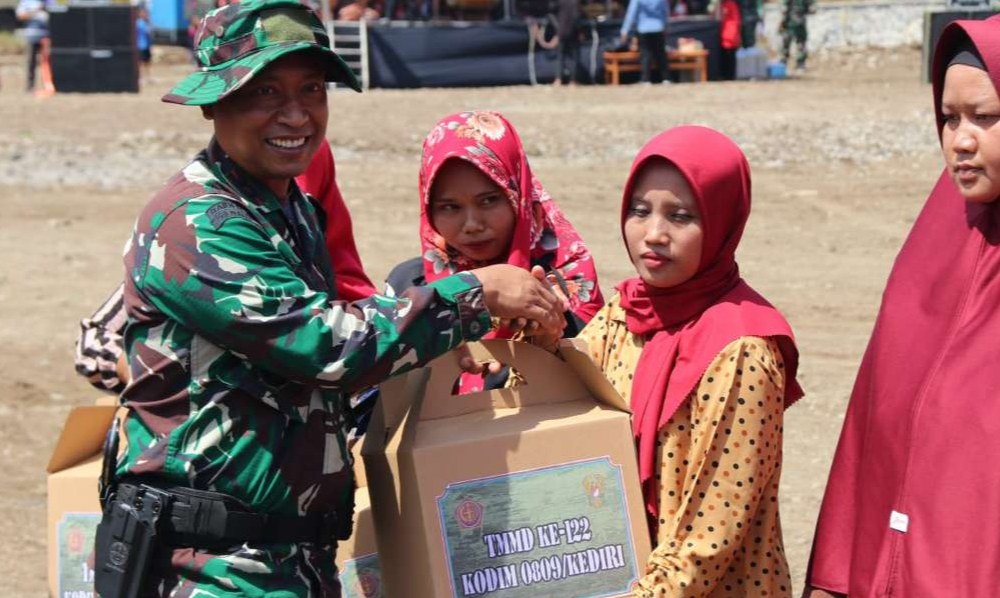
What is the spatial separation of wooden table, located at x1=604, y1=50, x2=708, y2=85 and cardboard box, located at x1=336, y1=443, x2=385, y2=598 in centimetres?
1970

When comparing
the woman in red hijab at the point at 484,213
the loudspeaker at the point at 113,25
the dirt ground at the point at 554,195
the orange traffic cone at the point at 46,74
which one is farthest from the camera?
the orange traffic cone at the point at 46,74

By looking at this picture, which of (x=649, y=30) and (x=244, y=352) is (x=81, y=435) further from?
(x=649, y=30)

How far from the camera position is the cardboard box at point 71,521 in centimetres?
392

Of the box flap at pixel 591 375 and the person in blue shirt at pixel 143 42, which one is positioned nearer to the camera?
the box flap at pixel 591 375

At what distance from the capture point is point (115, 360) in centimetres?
427

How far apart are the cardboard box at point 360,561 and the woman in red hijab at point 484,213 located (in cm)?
74

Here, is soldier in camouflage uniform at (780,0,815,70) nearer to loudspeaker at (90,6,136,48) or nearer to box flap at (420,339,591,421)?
loudspeaker at (90,6,136,48)

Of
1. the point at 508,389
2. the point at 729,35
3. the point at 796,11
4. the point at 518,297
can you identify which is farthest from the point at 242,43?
the point at 796,11

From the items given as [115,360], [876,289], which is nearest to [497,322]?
[115,360]

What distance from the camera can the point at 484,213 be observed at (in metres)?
4.16

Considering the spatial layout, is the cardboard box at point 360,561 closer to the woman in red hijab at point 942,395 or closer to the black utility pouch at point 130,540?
the black utility pouch at point 130,540

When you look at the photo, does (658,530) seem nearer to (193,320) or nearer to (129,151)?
(193,320)

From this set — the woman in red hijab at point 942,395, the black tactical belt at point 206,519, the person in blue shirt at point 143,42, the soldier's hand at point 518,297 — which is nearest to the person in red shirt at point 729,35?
the person in blue shirt at point 143,42

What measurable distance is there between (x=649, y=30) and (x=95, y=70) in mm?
8284
